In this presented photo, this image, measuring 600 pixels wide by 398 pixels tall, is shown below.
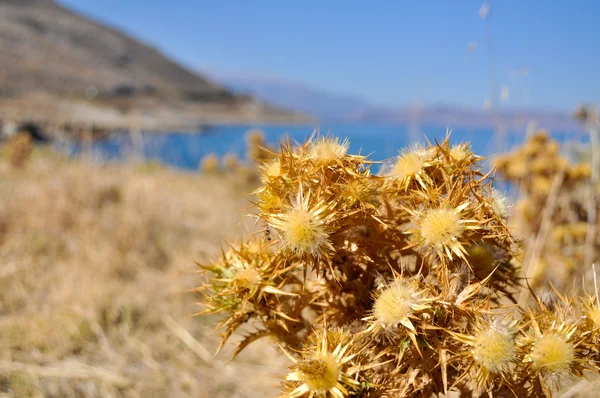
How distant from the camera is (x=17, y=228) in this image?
13.0ft

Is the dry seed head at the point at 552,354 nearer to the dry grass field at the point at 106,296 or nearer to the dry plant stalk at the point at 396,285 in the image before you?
the dry plant stalk at the point at 396,285

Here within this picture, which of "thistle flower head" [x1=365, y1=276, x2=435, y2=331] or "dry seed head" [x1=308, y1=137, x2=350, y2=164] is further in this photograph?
"dry seed head" [x1=308, y1=137, x2=350, y2=164]

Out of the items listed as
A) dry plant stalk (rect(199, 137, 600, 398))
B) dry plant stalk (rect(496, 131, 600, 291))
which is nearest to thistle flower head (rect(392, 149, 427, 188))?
dry plant stalk (rect(199, 137, 600, 398))

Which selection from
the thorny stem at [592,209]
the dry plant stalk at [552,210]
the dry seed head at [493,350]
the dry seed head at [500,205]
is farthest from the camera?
the dry plant stalk at [552,210]

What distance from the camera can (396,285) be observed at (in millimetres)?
823

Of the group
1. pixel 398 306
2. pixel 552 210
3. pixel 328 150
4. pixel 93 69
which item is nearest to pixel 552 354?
pixel 398 306

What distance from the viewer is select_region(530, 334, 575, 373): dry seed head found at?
0.78 metres

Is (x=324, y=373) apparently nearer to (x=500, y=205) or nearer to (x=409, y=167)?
(x=409, y=167)

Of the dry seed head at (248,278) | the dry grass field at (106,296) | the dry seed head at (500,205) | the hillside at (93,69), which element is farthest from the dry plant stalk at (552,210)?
the hillside at (93,69)

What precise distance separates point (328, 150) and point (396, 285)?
28 cm

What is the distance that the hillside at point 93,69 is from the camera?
1852 inches

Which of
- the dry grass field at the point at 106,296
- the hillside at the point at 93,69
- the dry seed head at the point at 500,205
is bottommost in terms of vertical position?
the dry grass field at the point at 106,296

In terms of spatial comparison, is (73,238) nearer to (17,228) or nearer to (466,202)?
(17,228)

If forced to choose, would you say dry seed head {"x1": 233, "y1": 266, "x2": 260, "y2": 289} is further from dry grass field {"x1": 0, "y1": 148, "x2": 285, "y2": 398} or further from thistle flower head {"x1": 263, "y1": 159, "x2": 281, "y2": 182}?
dry grass field {"x1": 0, "y1": 148, "x2": 285, "y2": 398}
